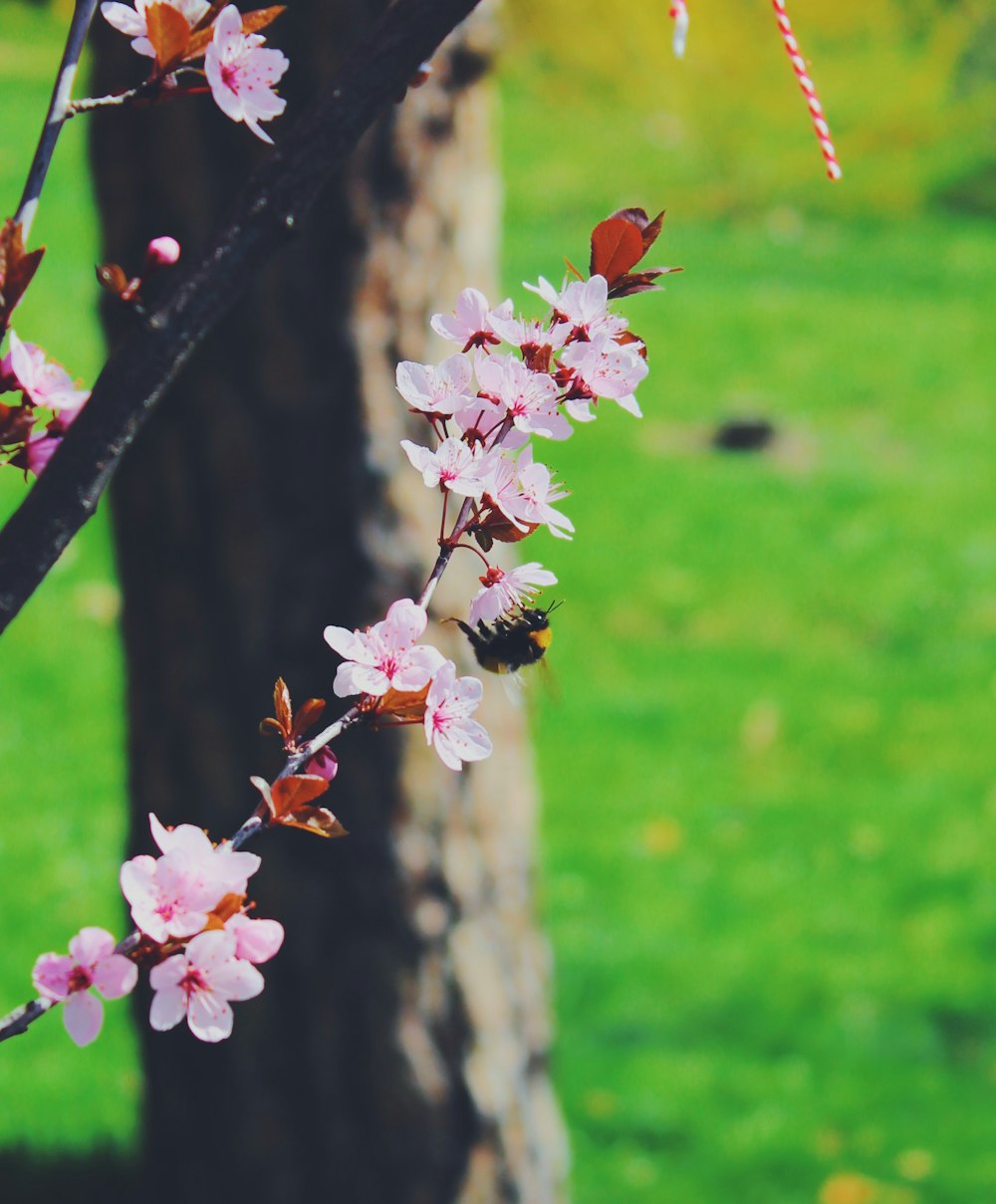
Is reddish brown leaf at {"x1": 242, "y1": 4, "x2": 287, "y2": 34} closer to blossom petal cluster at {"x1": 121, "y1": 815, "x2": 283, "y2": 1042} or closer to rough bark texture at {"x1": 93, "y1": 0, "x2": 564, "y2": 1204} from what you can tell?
blossom petal cluster at {"x1": 121, "y1": 815, "x2": 283, "y2": 1042}

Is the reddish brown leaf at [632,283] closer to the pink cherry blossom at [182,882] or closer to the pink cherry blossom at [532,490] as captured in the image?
the pink cherry blossom at [532,490]

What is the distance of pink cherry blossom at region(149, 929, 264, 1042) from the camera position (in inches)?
34.9

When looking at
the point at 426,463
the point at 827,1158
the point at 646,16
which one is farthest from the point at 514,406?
the point at 646,16

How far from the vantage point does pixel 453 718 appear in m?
1.01

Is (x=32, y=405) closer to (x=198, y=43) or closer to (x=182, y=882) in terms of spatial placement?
(x=198, y=43)

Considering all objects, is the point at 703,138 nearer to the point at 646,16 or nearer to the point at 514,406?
the point at 646,16

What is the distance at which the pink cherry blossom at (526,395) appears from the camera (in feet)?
3.20

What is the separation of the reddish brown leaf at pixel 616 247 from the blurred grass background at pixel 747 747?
9.51 ft

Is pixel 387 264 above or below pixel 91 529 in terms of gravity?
above

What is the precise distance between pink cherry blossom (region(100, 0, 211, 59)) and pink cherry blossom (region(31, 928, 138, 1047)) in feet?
1.82

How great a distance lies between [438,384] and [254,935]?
341mm

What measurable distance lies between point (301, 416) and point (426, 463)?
217cm

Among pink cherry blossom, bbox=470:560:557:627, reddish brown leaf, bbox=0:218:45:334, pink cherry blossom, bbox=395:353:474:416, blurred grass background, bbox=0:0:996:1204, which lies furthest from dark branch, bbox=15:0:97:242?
blurred grass background, bbox=0:0:996:1204

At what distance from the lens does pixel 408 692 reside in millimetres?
979
